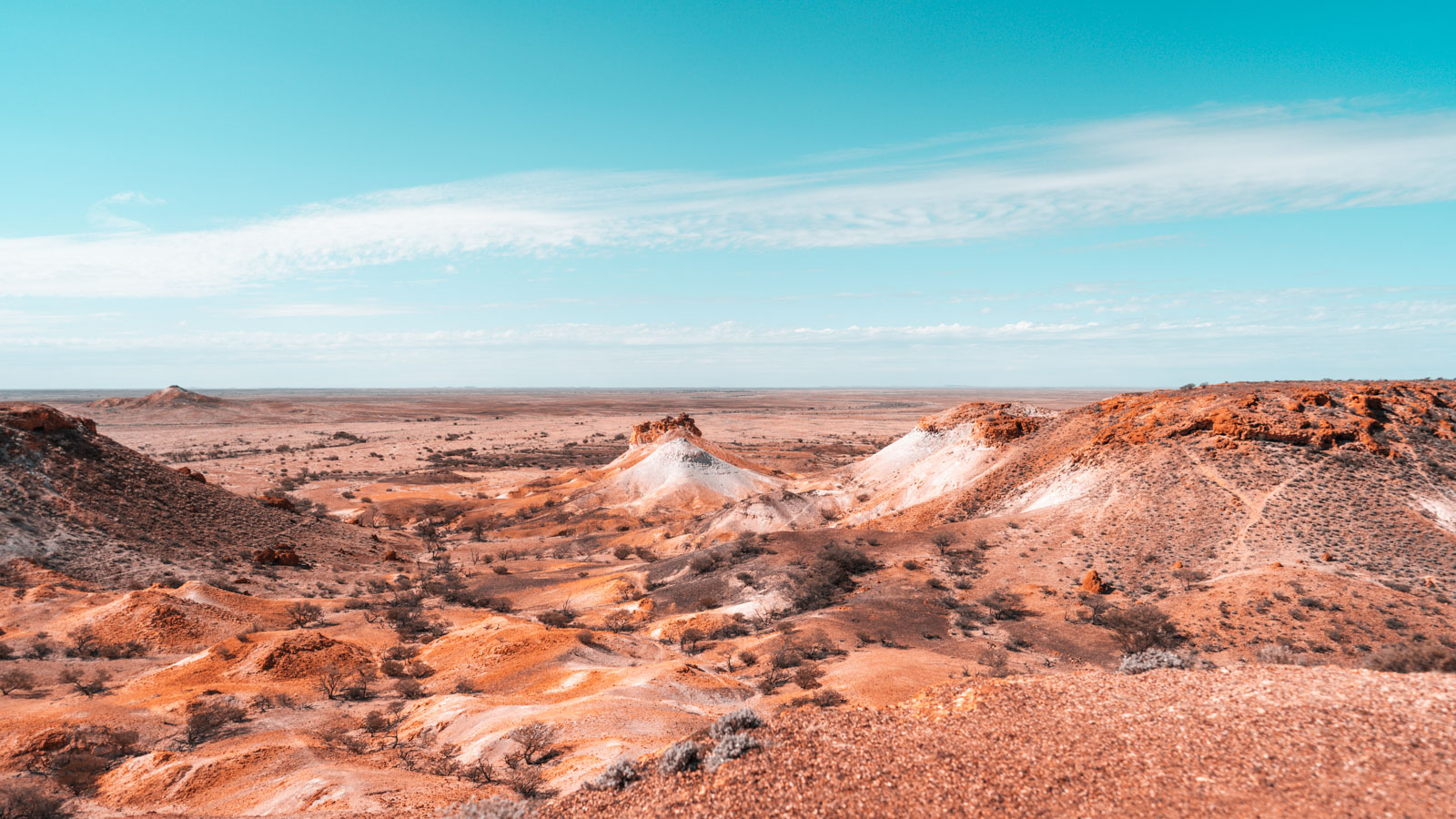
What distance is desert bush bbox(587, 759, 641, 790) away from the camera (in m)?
8.11

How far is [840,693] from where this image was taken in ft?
43.2

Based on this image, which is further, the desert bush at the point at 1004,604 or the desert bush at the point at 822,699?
the desert bush at the point at 1004,604

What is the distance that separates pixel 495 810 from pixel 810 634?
11.1m

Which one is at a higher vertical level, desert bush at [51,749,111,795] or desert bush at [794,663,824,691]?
desert bush at [51,749,111,795]

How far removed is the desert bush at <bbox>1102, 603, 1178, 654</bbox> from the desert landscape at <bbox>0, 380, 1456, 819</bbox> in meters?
0.11

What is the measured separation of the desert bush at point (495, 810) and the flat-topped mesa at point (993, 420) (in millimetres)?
31991

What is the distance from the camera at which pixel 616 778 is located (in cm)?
816

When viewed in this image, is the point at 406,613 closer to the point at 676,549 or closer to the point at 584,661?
the point at 584,661

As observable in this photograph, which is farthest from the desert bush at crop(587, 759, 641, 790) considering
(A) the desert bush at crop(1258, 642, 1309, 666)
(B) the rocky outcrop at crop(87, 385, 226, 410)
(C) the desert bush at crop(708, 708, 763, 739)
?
(B) the rocky outcrop at crop(87, 385, 226, 410)

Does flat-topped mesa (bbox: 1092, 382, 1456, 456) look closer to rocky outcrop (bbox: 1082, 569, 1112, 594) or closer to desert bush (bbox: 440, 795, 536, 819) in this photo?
rocky outcrop (bbox: 1082, 569, 1112, 594)

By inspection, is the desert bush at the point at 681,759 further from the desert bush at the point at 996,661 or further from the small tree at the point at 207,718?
the small tree at the point at 207,718

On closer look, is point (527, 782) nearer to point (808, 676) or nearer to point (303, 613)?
point (808, 676)

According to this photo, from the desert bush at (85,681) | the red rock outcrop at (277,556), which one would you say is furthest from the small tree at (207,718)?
the red rock outcrop at (277,556)

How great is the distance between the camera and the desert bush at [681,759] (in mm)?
8062
